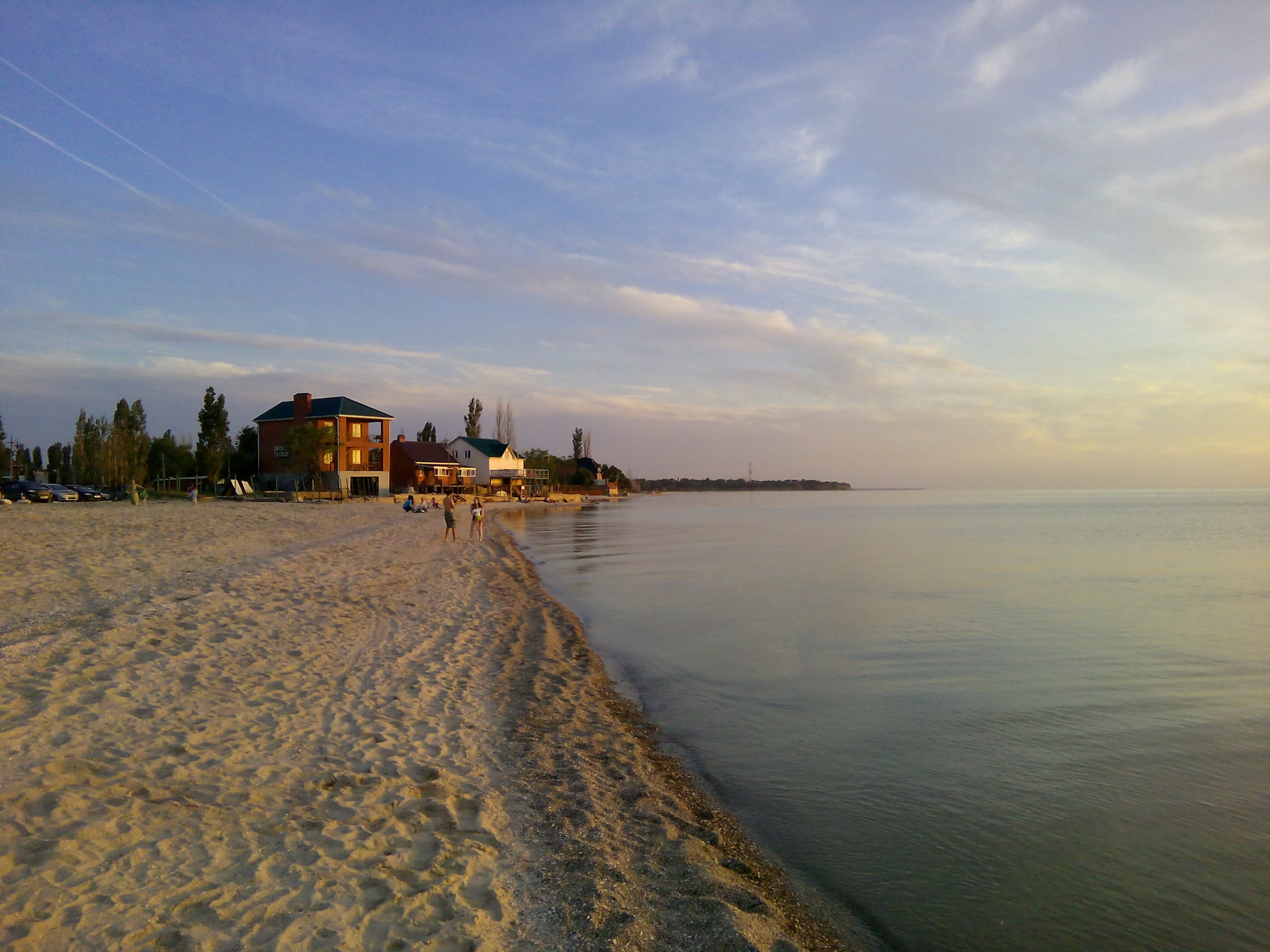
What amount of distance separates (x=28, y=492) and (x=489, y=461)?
5085cm

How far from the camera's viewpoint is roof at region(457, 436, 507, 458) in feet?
301

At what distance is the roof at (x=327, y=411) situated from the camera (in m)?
66.1

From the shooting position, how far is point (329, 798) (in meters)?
5.95

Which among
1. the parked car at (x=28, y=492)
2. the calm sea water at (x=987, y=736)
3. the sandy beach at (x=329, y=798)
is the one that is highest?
the parked car at (x=28, y=492)

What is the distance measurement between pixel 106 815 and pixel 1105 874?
7607 millimetres

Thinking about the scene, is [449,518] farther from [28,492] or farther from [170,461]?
[170,461]

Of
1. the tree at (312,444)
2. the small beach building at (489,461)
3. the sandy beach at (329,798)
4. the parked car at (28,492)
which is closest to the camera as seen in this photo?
the sandy beach at (329,798)

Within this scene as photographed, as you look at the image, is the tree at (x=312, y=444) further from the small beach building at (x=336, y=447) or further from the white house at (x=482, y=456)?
the white house at (x=482, y=456)

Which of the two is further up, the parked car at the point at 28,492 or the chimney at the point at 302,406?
the chimney at the point at 302,406

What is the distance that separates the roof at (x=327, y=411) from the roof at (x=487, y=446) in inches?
899

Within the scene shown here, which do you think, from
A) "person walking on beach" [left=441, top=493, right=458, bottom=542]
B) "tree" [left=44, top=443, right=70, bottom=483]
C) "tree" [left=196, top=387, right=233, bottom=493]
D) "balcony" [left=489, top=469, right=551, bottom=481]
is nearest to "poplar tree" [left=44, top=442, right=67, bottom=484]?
"tree" [left=44, top=443, right=70, bottom=483]

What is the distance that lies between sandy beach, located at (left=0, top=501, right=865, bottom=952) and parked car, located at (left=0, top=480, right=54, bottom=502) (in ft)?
125

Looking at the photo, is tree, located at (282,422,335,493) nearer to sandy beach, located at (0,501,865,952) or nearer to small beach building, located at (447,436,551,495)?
small beach building, located at (447,436,551,495)

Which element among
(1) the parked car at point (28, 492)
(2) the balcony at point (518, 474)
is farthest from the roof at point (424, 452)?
(1) the parked car at point (28, 492)
